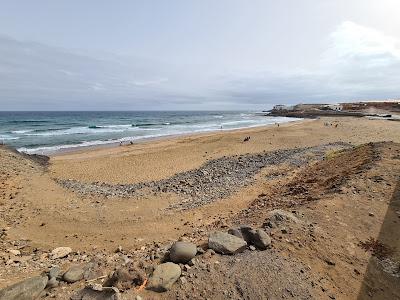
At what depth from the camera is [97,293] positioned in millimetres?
4531

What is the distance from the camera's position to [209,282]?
→ 191 inches

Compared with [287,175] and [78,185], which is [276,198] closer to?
[287,175]

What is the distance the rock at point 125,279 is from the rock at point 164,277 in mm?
201

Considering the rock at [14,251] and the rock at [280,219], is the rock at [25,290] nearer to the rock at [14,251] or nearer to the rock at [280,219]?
the rock at [14,251]

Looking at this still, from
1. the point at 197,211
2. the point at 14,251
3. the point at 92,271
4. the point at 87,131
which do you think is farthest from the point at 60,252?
the point at 87,131

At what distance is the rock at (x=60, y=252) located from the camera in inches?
285

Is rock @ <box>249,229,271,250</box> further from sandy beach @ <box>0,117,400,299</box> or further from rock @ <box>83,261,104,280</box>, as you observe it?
rock @ <box>83,261,104,280</box>

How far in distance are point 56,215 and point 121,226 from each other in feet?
8.39

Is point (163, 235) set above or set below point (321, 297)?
below

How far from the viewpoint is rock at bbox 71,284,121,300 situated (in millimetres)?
4398

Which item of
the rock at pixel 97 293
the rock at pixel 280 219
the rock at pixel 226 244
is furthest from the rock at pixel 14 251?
the rock at pixel 280 219

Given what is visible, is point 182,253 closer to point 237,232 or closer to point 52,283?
point 237,232

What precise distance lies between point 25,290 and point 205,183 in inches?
343

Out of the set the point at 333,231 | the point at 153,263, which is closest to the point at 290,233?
the point at 333,231
